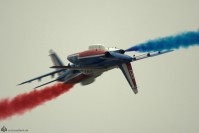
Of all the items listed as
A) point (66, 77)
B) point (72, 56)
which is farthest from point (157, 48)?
point (66, 77)

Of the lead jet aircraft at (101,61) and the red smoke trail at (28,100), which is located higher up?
the lead jet aircraft at (101,61)

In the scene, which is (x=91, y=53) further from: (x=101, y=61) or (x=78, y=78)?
(x=78, y=78)

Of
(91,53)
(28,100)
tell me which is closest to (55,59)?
(28,100)

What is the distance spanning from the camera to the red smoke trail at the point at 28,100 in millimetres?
83062

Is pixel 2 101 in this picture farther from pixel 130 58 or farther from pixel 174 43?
pixel 174 43

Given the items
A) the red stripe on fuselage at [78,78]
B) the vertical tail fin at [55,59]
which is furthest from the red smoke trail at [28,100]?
the vertical tail fin at [55,59]

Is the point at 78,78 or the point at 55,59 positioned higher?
the point at 55,59

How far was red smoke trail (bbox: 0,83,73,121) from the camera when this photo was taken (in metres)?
83.1

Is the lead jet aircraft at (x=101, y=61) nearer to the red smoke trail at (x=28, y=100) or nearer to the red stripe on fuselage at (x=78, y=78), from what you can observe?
the red stripe on fuselage at (x=78, y=78)

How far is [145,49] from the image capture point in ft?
217

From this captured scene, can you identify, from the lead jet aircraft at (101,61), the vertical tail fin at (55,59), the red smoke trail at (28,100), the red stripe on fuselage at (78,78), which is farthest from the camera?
the vertical tail fin at (55,59)

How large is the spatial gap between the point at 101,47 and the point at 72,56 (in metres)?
4.69

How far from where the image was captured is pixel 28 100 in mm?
84062

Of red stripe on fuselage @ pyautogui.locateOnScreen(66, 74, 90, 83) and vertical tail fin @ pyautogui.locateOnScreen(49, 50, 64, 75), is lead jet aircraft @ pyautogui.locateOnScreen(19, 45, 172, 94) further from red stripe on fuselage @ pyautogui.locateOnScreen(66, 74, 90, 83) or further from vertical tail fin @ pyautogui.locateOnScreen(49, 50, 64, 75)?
vertical tail fin @ pyautogui.locateOnScreen(49, 50, 64, 75)
